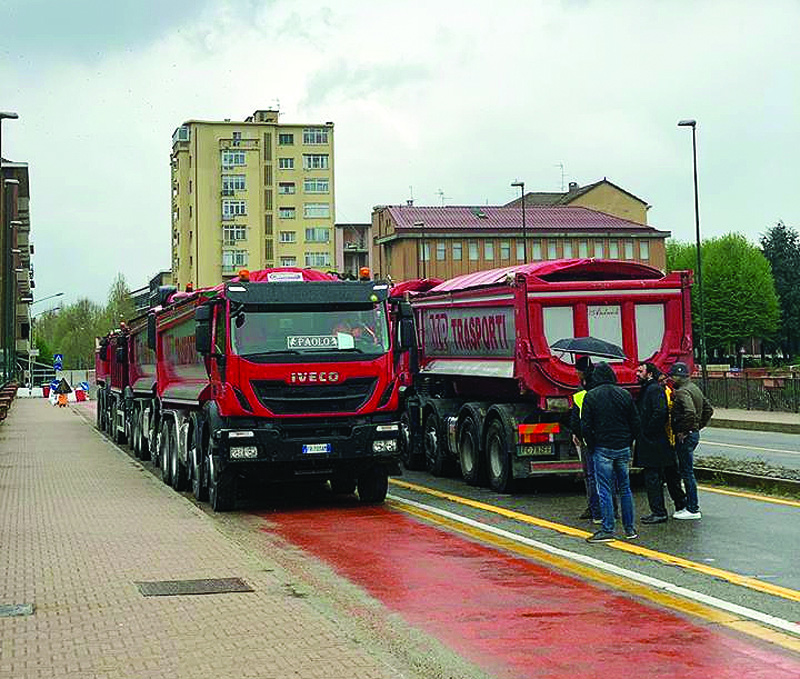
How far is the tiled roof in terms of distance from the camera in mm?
110562

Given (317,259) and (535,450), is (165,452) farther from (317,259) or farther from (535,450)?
(317,259)

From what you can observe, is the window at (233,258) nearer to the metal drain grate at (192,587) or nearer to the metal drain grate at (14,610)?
the metal drain grate at (192,587)

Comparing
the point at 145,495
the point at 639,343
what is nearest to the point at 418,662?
the point at 639,343

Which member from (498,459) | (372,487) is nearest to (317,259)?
(498,459)

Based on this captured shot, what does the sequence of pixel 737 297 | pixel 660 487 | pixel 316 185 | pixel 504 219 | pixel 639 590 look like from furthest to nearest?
pixel 316 185 → pixel 504 219 → pixel 737 297 → pixel 660 487 → pixel 639 590

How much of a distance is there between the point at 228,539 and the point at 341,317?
4.10m

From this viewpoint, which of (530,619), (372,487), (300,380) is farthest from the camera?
(372,487)

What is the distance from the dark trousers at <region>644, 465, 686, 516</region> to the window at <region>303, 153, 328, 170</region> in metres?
106

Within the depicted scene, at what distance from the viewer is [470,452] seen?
63.2 ft

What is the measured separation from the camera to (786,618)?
8797 mm

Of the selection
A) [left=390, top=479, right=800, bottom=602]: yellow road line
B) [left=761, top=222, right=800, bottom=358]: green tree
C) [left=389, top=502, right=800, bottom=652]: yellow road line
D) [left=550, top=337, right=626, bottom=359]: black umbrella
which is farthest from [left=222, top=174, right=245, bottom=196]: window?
[left=389, top=502, right=800, bottom=652]: yellow road line

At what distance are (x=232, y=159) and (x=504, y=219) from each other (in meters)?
25.9

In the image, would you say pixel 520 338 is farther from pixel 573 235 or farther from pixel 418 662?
pixel 573 235

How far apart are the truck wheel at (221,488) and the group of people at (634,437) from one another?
185 inches
